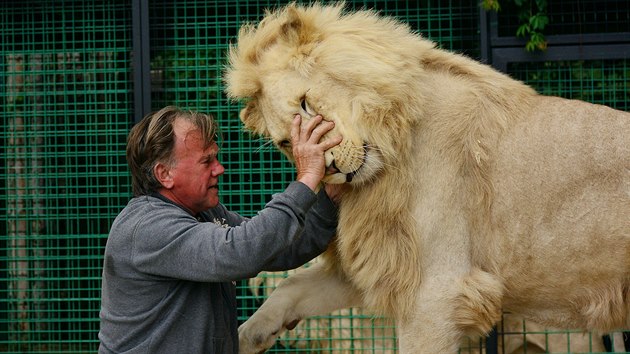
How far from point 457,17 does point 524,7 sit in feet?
1.76

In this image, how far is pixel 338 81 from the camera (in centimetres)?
376

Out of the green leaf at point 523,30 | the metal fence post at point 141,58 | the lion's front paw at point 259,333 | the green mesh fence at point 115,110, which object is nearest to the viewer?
the lion's front paw at point 259,333

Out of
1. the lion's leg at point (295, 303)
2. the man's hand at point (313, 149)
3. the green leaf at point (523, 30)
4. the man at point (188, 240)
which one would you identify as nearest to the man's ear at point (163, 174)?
the man at point (188, 240)

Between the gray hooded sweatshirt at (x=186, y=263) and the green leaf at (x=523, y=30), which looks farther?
the green leaf at (x=523, y=30)

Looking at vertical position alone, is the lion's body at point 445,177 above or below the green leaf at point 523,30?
below

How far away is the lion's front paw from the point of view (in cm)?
420

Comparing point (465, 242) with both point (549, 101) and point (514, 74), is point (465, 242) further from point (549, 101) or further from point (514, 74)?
point (514, 74)

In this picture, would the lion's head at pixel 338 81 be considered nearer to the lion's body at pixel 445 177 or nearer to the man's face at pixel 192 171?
the lion's body at pixel 445 177

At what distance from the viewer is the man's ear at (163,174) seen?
397cm

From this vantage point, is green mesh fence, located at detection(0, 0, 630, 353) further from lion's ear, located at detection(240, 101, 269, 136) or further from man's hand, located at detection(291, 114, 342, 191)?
man's hand, located at detection(291, 114, 342, 191)

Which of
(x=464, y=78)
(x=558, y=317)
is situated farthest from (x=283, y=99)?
(x=558, y=317)

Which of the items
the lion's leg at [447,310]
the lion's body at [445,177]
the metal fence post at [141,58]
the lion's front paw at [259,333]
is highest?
the metal fence post at [141,58]

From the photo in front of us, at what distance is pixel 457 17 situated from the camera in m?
6.42

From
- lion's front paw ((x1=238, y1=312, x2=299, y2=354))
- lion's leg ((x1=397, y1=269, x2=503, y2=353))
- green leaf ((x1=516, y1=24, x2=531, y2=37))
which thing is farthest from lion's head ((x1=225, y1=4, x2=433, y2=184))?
green leaf ((x1=516, y1=24, x2=531, y2=37))
